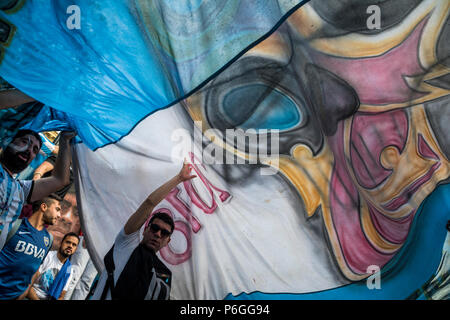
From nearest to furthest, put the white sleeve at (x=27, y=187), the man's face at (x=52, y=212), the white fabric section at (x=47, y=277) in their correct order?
1. the white sleeve at (x=27, y=187)
2. the man's face at (x=52, y=212)
3. the white fabric section at (x=47, y=277)

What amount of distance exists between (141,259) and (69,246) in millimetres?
1124

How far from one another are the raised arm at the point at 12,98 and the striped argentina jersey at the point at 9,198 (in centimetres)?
40

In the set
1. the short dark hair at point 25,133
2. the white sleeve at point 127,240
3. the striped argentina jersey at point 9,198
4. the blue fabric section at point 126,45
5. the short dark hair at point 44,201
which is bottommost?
the white sleeve at point 127,240

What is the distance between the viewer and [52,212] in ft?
9.95

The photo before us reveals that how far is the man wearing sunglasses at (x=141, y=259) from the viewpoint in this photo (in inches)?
102

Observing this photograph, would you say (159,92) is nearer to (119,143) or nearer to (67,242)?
(119,143)

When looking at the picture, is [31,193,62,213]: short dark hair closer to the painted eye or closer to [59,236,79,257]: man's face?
[59,236,79,257]: man's face

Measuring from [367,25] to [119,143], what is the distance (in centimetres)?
176

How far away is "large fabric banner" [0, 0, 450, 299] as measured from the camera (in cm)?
242

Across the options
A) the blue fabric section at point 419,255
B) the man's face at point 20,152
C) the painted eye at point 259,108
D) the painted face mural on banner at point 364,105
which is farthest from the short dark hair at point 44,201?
the blue fabric section at point 419,255

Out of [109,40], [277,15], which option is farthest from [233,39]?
[109,40]

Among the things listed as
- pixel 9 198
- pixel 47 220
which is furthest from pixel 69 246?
pixel 9 198

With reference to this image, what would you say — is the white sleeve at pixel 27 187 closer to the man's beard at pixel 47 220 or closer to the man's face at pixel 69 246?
the man's beard at pixel 47 220

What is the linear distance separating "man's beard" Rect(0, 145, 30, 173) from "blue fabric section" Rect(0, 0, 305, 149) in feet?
1.40
